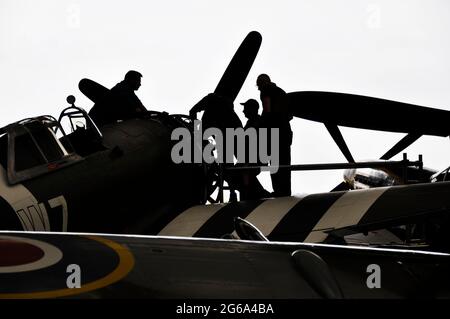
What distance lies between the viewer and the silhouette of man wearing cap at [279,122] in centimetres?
939

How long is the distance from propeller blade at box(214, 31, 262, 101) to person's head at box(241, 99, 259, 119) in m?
1.00

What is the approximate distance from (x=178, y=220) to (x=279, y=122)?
1619mm

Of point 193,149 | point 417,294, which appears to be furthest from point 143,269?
point 193,149

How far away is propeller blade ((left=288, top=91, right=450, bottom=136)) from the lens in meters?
12.8

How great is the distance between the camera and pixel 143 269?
2.70 metres

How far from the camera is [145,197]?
8898mm

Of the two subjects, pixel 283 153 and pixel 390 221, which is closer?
pixel 390 221

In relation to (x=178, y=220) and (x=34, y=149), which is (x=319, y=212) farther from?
(x=34, y=149)

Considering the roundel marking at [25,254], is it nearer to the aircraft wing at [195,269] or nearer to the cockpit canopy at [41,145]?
the aircraft wing at [195,269]

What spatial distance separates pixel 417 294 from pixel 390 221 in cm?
514

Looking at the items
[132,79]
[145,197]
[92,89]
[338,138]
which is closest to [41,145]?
[145,197]

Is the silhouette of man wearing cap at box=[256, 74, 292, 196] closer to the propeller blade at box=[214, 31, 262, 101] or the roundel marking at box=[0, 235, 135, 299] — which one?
the propeller blade at box=[214, 31, 262, 101]
